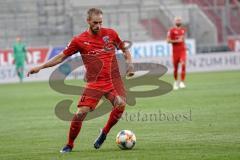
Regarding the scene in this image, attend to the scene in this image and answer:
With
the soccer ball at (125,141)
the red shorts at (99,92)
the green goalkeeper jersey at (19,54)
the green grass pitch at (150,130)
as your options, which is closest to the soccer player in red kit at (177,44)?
the green grass pitch at (150,130)

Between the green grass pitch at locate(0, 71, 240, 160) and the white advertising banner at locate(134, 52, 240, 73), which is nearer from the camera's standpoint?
the green grass pitch at locate(0, 71, 240, 160)

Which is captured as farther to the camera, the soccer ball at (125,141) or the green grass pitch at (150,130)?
the soccer ball at (125,141)

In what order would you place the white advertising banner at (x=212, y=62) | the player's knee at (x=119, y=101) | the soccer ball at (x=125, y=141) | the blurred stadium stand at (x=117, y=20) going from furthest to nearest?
1. the blurred stadium stand at (x=117, y=20)
2. the white advertising banner at (x=212, y=62)
3. the player's knee at (x=119, y=101)
4. the soccer ball at (x=125, y=141)

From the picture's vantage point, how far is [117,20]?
43.1m

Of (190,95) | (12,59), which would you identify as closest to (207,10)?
(12,59)

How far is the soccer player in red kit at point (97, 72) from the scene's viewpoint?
11.6 metres

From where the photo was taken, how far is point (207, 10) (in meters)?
44.3

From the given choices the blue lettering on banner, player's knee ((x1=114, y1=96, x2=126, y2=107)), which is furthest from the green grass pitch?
the blue lettering on banner

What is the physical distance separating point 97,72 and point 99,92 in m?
0.33

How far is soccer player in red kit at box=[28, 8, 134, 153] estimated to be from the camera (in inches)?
458

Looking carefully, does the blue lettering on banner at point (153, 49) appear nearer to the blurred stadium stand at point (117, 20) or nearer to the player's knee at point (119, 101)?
the blurred stadium stand at point (117, 20)

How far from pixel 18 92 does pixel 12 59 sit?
36.3 ft

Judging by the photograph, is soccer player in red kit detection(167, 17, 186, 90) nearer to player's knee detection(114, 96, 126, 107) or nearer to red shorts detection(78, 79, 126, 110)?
red shorts detection(78, 79, 126, 110)

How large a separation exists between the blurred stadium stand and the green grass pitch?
60.2 ft
